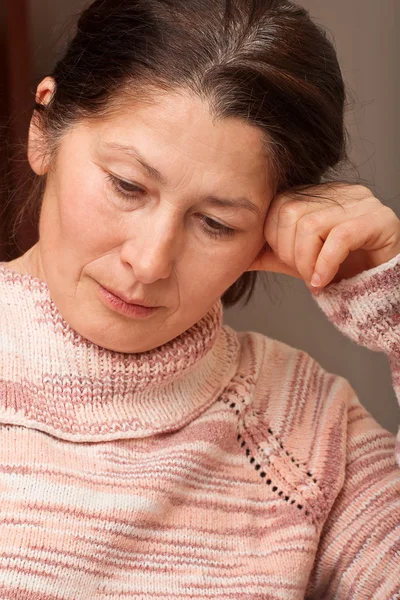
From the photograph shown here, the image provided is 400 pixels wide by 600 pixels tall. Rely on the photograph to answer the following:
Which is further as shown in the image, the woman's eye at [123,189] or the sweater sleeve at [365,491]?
the sweater sleeve at [365,491]

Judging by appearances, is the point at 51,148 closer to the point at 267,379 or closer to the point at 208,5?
the point at 208,5

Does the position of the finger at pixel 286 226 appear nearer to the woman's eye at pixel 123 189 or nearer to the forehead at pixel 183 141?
the forehead at pixel 183 141

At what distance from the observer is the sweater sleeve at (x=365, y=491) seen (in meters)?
1.15

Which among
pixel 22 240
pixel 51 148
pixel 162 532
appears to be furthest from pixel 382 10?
pixel 162 532

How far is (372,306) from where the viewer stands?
1146 millimetres

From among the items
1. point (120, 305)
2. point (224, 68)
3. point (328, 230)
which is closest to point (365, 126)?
point (328, 230)

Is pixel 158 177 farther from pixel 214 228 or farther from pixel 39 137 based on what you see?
pixel 39 137

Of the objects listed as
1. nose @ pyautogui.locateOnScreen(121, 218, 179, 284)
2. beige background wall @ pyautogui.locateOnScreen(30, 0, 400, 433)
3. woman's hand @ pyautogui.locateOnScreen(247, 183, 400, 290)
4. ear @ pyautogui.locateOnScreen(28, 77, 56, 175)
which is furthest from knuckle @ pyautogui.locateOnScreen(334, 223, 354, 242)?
beige background wall @ pyautogui.locateOnScreen(30, 0, 400, 433)

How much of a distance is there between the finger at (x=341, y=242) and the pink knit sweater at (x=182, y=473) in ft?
0.14

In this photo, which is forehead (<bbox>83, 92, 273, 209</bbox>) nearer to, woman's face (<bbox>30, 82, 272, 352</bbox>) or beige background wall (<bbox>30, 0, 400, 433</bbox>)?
woman's face (<bbox>30, 82, 272, 352</bbox>)

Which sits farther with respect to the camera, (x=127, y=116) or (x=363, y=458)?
(x=363, y=458)

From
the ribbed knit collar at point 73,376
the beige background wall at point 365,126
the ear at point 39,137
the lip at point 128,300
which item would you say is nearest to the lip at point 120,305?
the lip at point 128,300

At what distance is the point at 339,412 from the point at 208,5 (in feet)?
2.20

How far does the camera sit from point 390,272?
1140 mm
